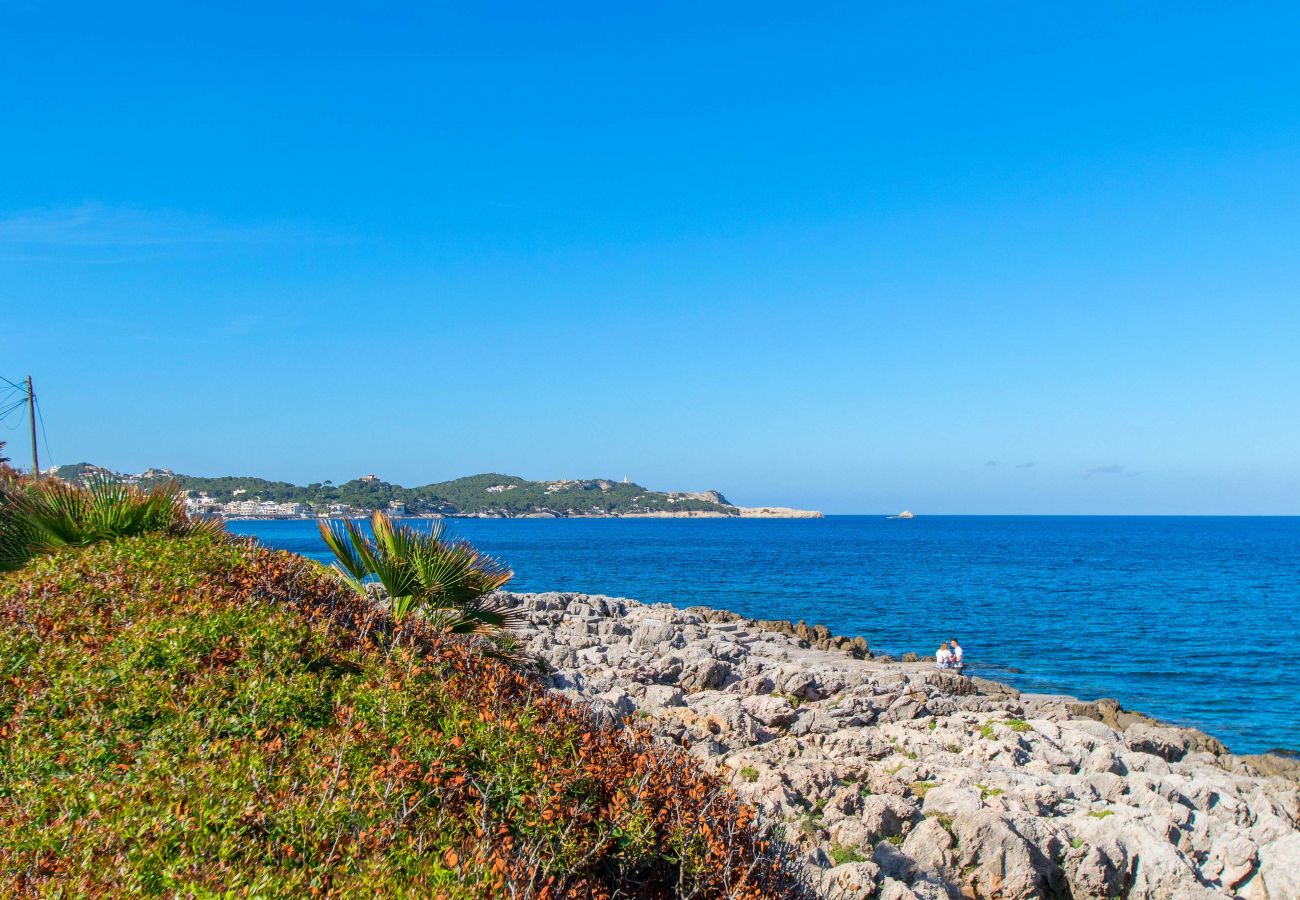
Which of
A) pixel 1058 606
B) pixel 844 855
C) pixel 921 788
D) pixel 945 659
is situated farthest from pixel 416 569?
pixel 1058 606

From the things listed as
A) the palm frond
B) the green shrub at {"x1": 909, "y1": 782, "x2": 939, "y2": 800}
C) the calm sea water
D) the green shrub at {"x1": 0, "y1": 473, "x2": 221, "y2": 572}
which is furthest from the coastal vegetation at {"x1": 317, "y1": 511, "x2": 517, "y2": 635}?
the green shrub at {"x1": 909, "y1": 782, "x2": 939, "y2": 800}

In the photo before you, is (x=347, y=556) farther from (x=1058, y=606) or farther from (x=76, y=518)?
(x=1058, y=606)

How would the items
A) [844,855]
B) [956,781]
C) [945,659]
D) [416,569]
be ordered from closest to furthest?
[844,855], [416,569], [956,781], [945,659]

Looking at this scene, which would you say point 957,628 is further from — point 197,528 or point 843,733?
point 197,528

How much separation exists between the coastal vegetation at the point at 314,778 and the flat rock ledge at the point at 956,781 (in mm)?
2727

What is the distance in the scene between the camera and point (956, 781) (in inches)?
434

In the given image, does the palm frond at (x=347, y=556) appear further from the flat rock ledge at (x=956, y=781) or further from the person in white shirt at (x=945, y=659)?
the person in white shirt at (x=945, y=659)

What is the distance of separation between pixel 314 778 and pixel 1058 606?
1890 inches

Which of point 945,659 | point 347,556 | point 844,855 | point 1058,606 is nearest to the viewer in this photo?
point 844,855

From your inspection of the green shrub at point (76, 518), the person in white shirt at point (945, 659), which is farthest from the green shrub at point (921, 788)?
the person in white shirt at point (945, 659)

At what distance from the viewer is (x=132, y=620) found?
674cm

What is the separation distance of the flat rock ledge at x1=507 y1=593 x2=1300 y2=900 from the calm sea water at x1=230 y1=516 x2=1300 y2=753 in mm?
4945

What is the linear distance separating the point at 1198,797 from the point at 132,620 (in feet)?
42.1

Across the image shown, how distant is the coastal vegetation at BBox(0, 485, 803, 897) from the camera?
3.54 m
